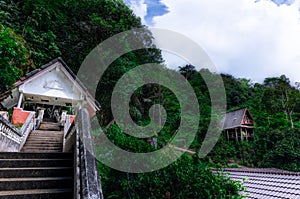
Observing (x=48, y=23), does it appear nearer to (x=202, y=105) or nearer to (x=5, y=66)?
(x=5, y=66)

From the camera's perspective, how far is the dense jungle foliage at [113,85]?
300 cm

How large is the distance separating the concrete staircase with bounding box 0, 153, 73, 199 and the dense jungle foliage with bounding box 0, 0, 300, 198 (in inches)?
28.0

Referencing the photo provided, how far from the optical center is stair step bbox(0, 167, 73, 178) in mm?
3279

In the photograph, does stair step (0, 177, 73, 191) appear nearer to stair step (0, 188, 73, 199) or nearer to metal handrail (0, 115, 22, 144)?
stair step (0, 188, 73, 199)

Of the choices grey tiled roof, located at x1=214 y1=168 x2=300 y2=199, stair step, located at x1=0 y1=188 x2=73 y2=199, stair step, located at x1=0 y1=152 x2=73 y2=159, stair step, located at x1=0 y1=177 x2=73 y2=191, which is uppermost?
stair step, located at x1=0 y1=152 x2=73 y2=159

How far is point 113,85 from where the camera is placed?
50.1ft

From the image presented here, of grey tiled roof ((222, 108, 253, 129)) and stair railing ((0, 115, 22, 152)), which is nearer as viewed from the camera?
stair railing ((0, 115, 22, 152))

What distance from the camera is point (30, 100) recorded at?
11945 mm

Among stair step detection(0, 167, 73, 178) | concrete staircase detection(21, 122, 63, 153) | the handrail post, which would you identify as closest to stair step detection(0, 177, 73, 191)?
stair step detection(0, 167, 73, 178)

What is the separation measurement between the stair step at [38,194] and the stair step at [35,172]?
1.38 feet

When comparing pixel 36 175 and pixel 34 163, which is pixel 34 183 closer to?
pixel 36 175

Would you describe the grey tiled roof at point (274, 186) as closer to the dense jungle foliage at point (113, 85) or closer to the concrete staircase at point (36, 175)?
the dense jungle foliage at point (113, 85)

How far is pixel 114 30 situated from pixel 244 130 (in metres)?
22.2

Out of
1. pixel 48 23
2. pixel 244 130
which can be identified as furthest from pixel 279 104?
pixel 48 23
